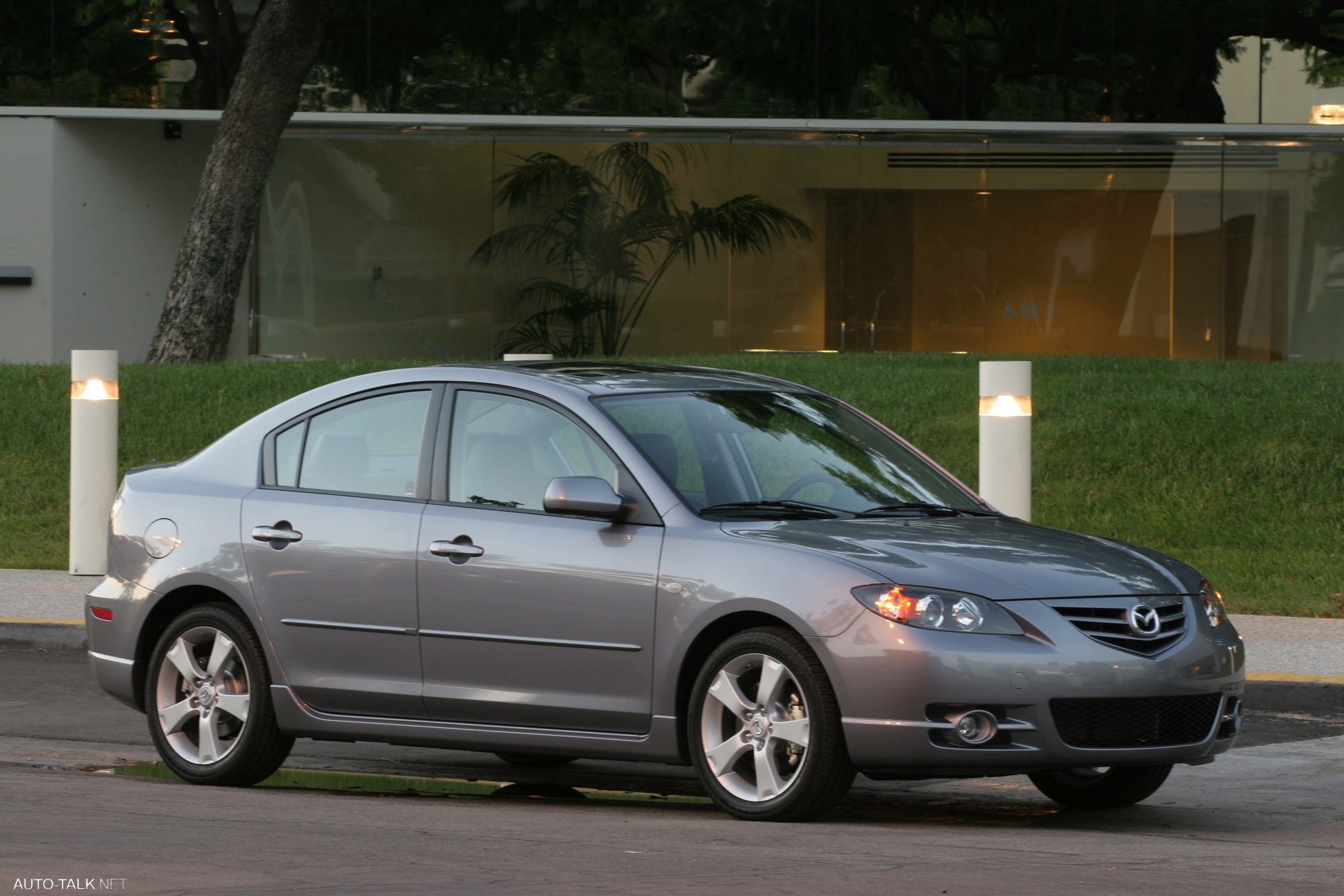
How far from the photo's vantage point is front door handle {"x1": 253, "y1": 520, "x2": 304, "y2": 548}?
7250mm

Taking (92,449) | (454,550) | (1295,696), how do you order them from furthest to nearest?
(92,449) < (1295,696) < (454,550)

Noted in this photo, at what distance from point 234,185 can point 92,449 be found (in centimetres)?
736

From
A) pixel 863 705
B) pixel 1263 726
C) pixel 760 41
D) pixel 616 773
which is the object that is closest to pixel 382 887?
pixel 863 705

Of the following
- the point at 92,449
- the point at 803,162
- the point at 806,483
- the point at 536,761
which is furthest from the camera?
the point at 803,162

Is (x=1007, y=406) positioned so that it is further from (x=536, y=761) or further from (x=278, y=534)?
(x=278, y=534)

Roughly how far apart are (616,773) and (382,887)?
8.87 ft

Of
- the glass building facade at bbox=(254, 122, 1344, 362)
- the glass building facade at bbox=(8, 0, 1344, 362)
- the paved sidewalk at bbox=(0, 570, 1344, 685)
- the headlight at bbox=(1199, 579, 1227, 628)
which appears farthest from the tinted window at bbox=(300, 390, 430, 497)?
the glass building facade at bbox=(254, 122, 1344, 362)

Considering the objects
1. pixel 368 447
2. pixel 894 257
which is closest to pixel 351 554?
pixel 368 447

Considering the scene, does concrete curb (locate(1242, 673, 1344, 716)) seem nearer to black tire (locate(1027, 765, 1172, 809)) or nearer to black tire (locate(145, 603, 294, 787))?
black tire (locate(1027, 765, 1172, 809))

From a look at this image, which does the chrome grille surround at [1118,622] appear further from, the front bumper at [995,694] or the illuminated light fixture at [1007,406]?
the illuminated light fixture at [1007,406]

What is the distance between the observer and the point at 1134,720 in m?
6.18

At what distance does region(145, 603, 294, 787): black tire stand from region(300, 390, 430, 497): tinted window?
627 mm

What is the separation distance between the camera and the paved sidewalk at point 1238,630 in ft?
31.0

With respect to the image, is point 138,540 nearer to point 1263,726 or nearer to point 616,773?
point 616,773
